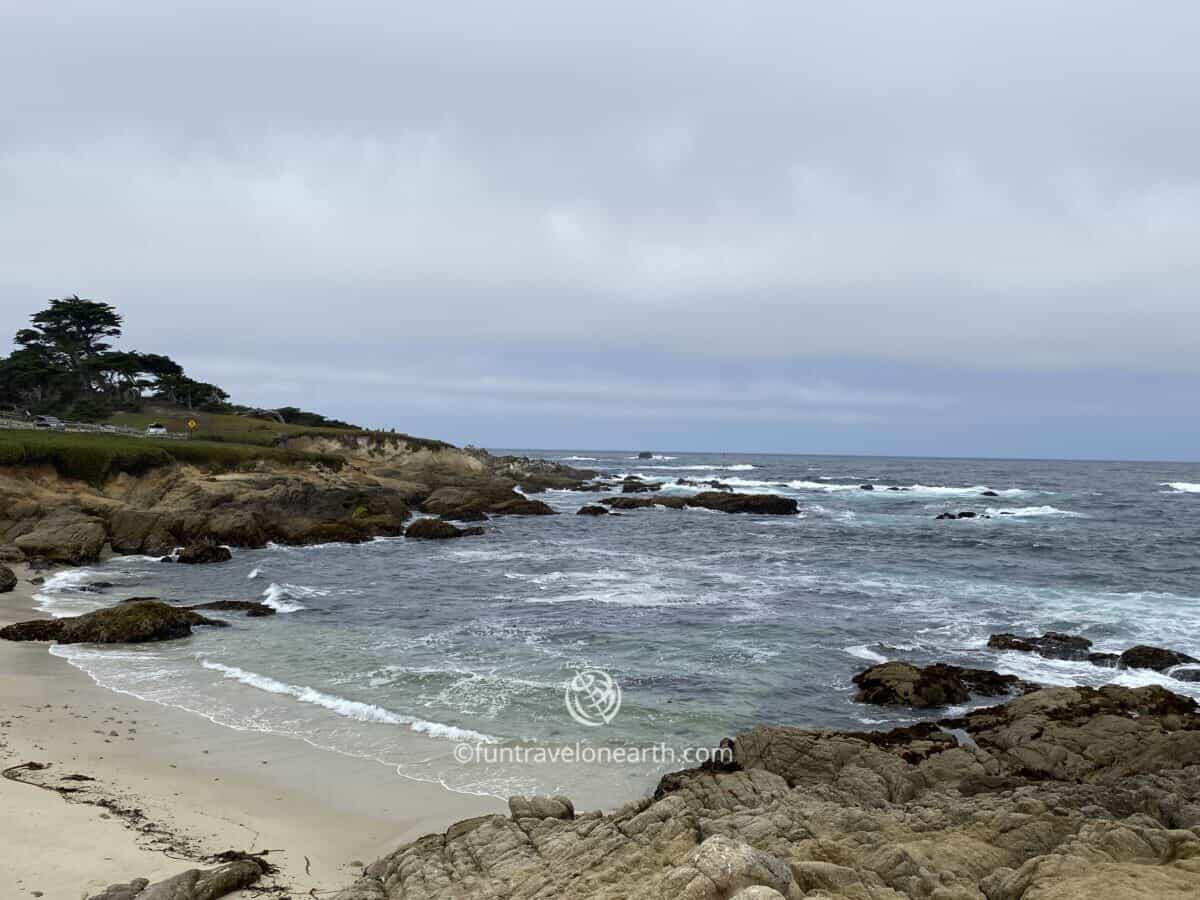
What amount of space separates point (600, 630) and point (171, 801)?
1265 cm

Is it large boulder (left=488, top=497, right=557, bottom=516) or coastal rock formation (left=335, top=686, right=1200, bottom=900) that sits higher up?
coastal rock formation (left=335, top=686, right=1200, bottom=900)

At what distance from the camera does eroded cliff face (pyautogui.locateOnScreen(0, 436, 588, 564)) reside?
1236 inches

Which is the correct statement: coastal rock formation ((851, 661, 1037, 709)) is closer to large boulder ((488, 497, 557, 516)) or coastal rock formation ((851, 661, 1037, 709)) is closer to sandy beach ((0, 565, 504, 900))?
sandy beach ((0, 565, 504, 900))

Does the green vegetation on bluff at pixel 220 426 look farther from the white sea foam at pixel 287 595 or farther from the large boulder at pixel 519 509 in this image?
the white sea foam at pixel 287 595

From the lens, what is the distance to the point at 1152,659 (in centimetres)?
1777

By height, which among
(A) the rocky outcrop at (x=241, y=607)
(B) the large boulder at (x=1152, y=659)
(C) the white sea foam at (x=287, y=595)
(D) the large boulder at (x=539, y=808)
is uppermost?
(D) the large boulder at (x=539, y=808)

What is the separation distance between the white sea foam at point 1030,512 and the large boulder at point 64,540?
59.2 meters

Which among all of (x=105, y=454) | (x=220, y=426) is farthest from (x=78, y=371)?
(x=105, y=454)

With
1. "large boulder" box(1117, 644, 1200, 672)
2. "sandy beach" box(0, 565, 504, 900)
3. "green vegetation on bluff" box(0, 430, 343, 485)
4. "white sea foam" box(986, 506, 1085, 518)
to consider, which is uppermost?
"green vegetation on bluff" box(0, 430, 343, 485)

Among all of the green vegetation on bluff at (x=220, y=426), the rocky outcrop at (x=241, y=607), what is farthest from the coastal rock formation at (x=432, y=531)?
the green vegetation on bluff at (x=220, y=426)

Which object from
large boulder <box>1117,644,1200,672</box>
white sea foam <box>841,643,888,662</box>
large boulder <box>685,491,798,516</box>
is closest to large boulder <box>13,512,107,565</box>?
white sea foam <box>841,643,888,662</box>

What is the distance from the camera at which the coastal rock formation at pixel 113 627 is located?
59.3 feet

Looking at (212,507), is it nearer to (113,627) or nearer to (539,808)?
(113,627)

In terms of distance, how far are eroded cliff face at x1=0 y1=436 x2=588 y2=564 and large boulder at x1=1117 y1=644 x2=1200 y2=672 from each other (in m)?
34.4
